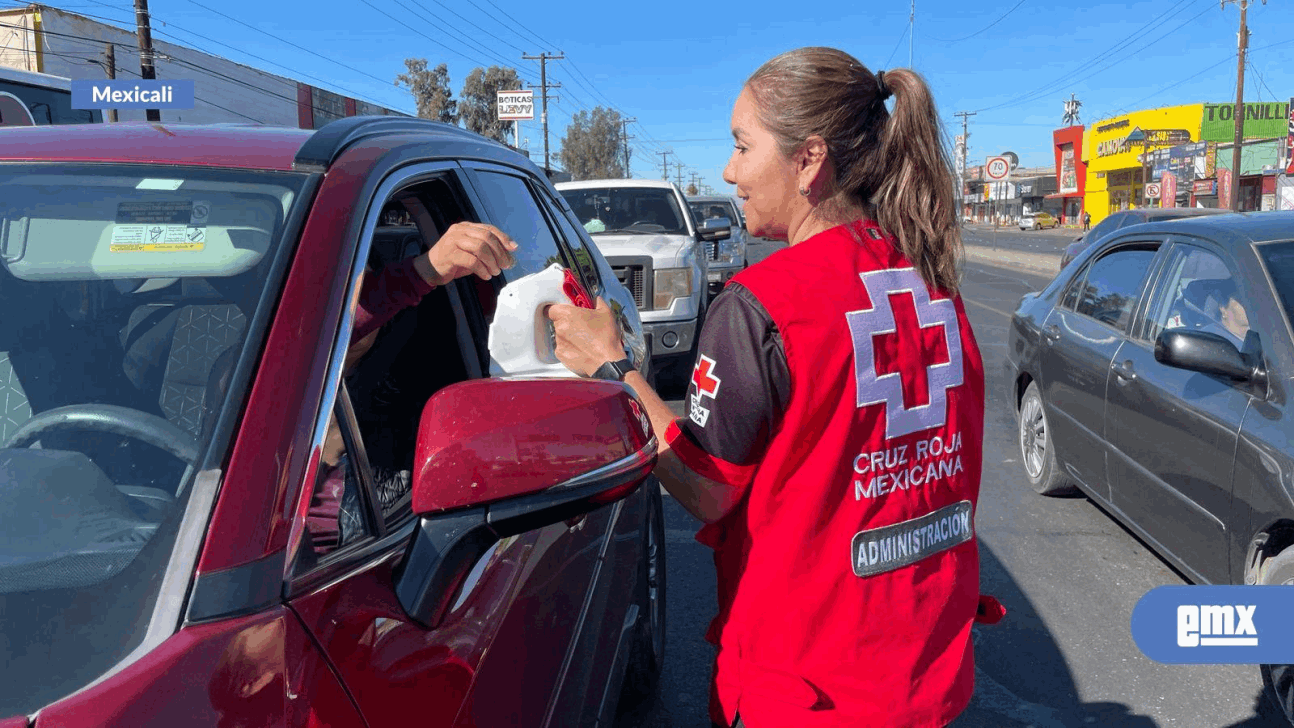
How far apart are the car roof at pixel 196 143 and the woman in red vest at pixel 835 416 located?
525mm

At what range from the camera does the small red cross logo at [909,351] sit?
1615mm

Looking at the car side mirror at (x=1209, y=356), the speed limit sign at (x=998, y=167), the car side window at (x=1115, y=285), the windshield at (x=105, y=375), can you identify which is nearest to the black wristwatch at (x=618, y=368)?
the windshield at (x=105, y=375)

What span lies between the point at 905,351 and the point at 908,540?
1.02 feet

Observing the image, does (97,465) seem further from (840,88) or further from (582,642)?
(840,88)

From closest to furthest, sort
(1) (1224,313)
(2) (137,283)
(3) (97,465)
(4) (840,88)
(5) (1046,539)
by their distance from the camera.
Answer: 1. (3) (97,465)
2. (4) (840,88)
3. (2) (137,283)
4. (1) (1224,313)
5. (5) (1046,539)

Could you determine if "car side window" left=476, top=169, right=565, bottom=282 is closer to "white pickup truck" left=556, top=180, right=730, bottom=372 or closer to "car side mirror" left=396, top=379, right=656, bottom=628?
"car side mirror" left=396, top=379, right=656, bottom=628

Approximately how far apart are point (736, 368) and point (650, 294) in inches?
309

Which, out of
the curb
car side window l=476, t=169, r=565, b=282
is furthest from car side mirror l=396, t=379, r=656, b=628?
the curb

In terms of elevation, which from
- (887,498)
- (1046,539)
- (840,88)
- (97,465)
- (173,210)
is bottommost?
(1046,539)

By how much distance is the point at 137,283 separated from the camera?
1.86 metres

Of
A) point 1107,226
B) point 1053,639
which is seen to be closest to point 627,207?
point 1053,639

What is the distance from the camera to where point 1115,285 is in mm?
5090

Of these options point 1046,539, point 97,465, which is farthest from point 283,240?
point 1046,539

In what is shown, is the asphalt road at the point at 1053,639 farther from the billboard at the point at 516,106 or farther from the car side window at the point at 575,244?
the billboard at the point at 516,106
